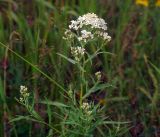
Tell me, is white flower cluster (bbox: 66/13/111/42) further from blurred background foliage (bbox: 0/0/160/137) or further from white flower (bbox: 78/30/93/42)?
blurred background foliage (bbox: 0/0/160/137)

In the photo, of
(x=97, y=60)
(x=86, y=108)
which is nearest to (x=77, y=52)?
(x=86, y=108)

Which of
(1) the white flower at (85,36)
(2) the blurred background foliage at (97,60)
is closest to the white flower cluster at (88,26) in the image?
(1) the white flower at (85,36)

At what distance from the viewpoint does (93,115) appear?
2.03m

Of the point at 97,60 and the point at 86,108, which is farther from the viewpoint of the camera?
the point at 97,60

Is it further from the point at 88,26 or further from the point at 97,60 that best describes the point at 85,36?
the point at 97,60

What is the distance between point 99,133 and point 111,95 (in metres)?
0.26

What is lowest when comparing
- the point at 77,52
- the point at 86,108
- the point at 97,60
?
the point at 97,60

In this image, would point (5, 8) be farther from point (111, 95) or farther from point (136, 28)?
point (111, 95)

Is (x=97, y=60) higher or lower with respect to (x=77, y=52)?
lower

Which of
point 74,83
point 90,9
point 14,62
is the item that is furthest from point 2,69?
point 90,9

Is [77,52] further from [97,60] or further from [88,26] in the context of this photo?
[97,60]

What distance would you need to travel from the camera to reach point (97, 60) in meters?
2.89

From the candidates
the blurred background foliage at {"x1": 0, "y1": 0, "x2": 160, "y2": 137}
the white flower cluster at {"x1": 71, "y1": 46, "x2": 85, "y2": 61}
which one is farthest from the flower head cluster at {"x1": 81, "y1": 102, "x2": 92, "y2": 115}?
the blurred background foliage at {"x1": 0, "y1": 0, "x2": 160, "y2": 137}

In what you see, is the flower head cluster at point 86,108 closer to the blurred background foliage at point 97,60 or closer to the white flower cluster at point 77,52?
the white flower cluster at point 77,52
